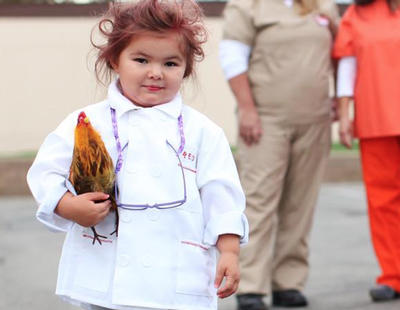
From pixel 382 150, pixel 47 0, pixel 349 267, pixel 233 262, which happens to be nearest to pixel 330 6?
pixel 382 150

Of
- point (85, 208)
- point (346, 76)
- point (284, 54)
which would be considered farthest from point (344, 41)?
point (85, 208)

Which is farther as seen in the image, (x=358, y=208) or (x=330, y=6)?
(x=358, y=208)

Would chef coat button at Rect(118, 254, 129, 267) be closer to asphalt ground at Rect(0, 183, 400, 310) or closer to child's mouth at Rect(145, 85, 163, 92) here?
child's mouth at Rect(145, 85, 163, 92)

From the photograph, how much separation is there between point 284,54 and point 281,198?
0.76 metres

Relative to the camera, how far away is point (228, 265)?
2.68 m

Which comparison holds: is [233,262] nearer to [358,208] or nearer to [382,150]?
[382,150]

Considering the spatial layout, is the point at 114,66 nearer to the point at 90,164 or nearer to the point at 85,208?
the point at 90,164

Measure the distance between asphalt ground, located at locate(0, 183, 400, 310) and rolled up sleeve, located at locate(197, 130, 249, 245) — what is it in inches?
84.1

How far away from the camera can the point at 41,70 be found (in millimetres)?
12211

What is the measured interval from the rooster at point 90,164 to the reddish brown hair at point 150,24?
0.90 ft

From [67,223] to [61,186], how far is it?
0.47 ft

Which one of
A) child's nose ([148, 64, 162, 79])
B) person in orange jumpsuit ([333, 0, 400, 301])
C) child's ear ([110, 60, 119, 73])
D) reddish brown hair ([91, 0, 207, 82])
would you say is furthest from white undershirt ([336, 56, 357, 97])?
child's nose ([148, 64, 162, 79])

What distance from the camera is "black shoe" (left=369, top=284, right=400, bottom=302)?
16.0ft

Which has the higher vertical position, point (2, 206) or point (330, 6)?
point (330, 6)
